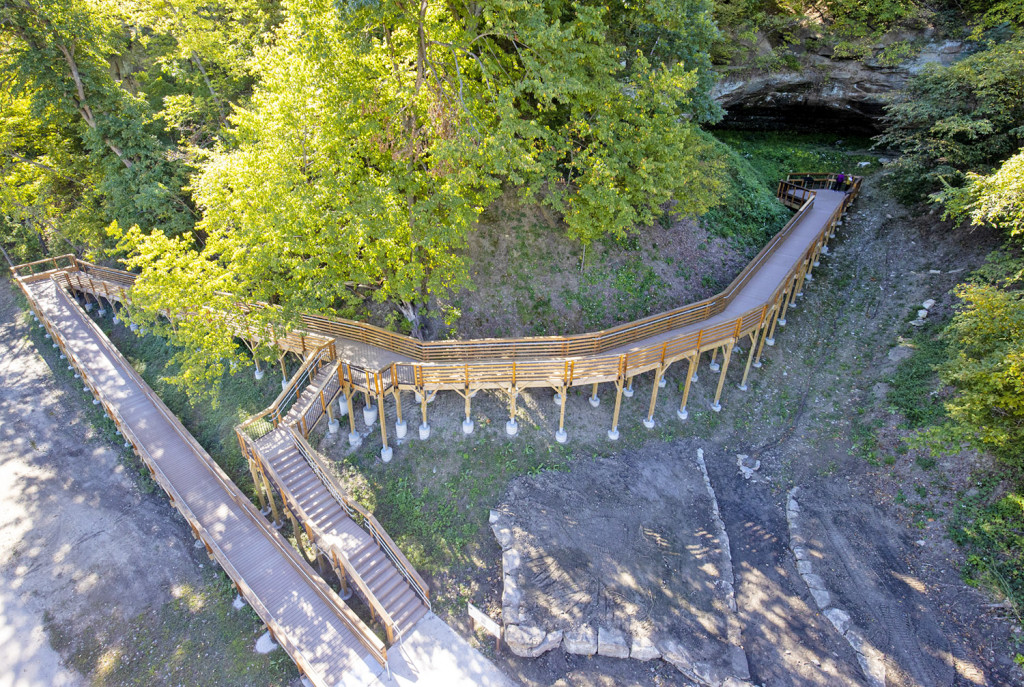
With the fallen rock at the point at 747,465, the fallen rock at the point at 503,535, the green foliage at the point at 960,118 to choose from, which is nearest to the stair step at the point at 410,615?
the fallen rock at the point at 503,535

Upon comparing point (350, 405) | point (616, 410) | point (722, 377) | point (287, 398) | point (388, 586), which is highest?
point (287, 398)

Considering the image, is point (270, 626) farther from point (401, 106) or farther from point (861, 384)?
point (861, 384)

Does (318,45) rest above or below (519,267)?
above

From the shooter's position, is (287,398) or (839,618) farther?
(287,398)

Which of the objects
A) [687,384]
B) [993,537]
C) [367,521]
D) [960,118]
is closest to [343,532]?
[367,521]

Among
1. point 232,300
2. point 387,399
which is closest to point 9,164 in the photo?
point 232,300

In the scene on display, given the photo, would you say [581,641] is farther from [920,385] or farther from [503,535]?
[920,385]

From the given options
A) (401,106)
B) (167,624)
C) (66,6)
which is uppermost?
(66,6)
